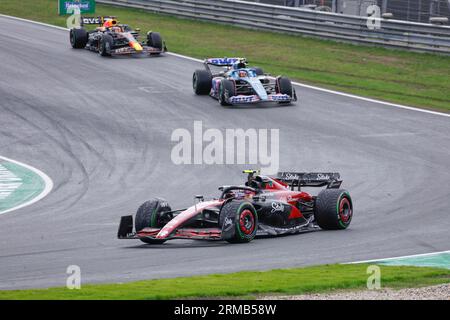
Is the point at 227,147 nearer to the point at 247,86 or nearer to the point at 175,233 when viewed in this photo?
the point at 247,86

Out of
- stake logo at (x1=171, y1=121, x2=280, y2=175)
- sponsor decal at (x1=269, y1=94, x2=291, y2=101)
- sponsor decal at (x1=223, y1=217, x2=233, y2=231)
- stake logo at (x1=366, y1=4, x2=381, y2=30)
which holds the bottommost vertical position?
stake logo at (x1=171, y1=121, x2=280, y2=175)

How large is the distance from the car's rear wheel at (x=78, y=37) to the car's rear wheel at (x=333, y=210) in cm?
2484

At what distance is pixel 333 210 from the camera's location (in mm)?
20453

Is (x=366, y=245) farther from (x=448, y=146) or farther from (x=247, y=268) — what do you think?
(x=448, y=146)

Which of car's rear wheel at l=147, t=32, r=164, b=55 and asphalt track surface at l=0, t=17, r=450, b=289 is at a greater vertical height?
car's rear wheel at l=147, t=32, r=164, b=55

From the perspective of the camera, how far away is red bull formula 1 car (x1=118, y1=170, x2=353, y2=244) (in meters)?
19.3

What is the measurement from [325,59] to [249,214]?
22.8 m

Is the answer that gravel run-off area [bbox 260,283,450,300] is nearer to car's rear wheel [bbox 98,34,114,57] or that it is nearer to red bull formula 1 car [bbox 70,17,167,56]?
red bull formula 1 car [bbox 70,17,167,56]

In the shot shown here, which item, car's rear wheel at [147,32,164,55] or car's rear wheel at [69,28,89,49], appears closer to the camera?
car's rear wheel at [147,32,164,55]

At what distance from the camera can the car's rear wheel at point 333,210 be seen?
2047 centimetres

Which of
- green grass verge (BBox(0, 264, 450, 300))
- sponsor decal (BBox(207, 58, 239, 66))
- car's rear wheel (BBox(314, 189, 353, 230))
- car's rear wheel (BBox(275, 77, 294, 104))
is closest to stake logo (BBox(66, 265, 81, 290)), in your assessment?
green grass verge (BBox(0, 264, 450, 300))

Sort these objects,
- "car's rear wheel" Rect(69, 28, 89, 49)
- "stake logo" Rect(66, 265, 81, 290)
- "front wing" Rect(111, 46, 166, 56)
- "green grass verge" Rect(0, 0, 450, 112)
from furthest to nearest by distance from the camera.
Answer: "car's rear wheel" Rect(69, 28, 89, 49)
"front wing" Rect(111, 46, 166, 56)
"green grass verge" Rect(0, 0, 450, 112)
"stake logo" Rect(66, 265, 81, 290)

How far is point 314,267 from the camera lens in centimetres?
1736

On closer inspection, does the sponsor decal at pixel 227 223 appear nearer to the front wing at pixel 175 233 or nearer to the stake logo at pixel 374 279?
the front wing at pixel 175 233
